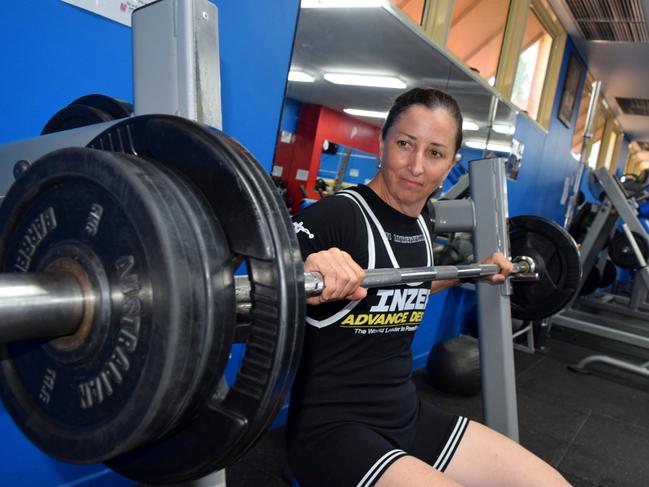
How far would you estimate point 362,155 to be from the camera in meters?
2.14

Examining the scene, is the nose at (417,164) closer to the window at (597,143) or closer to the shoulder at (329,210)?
the shoulder at (329,210)

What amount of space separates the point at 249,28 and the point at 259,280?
1.20 meters

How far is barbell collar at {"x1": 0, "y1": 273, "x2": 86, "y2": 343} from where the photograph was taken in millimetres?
428

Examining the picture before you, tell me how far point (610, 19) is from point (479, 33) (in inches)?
68.0

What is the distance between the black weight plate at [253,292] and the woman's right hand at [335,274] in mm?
238

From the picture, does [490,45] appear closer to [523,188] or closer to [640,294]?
[523,188]

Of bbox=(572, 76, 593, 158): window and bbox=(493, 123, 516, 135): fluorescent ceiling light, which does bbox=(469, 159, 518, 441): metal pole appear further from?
bbox=(572, 76, 593, 158): window

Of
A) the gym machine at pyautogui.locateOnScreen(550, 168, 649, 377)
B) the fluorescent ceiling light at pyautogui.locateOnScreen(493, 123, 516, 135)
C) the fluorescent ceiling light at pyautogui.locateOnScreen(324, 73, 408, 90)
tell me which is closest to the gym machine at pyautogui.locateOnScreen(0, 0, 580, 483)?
the fluorescent ceiling light at pyautogui.locateOnScreen(324, 73, 408, 90)

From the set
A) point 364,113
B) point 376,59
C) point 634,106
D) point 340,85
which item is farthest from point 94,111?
point 634,106

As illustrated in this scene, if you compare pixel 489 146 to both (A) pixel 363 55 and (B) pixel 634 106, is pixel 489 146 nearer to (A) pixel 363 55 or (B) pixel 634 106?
(A) pixel 363 55

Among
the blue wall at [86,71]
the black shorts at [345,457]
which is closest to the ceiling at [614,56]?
the blue wall at [86,71]

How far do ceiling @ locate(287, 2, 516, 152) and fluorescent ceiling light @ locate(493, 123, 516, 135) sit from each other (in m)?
0.74

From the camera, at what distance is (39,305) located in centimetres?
44

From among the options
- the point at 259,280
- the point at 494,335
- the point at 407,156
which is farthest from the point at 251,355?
the point at 494,335
